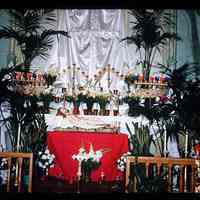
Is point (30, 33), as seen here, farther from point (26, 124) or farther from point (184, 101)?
point (184, 101)

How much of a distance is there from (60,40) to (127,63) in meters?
1.54

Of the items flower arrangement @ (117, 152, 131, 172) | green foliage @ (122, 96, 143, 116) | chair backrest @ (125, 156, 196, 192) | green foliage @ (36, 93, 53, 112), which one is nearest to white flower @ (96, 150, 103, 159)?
flower arrangement @ (117, 152, 131, 172)

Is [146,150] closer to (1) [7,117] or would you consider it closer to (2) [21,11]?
(1) [7,117]

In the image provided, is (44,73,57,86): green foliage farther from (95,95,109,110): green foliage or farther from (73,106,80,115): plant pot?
(95,95,109,110): green foliage

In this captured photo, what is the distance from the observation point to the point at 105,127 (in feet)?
26.8

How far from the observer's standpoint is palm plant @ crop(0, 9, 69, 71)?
334 inches

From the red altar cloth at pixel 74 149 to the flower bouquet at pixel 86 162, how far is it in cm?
19

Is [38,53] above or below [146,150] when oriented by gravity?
above

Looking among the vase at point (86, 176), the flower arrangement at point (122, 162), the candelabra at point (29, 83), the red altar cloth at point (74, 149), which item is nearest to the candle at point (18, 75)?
the candelabra at point (29, 83)

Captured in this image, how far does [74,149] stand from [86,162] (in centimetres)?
51

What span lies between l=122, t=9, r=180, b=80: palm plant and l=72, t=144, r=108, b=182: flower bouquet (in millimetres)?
2446

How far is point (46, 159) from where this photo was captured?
728 cm

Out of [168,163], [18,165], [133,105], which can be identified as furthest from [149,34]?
[18,165]

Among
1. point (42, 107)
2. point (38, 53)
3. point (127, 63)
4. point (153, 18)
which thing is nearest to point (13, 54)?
point (38, 53)
